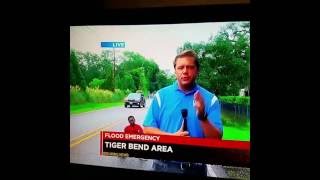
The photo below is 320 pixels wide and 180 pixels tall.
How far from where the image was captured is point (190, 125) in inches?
83.5

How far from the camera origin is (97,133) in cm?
233

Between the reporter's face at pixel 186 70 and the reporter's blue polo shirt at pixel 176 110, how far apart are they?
40mm

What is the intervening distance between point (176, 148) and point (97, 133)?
1.67 feet

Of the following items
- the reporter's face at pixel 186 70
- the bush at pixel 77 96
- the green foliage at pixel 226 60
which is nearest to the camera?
the green foliage at pixel 226 60

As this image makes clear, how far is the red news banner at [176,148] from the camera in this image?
2059 millimetres

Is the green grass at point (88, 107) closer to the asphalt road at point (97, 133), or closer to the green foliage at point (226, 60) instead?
the asphalt road at point (97, 133)

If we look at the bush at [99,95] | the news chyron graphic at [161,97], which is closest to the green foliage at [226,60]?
the news chyron graphic at [161,97]

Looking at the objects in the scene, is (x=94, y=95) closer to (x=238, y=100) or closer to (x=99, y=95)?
(x=99, y=95)

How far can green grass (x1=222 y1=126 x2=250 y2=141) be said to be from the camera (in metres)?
2.03
